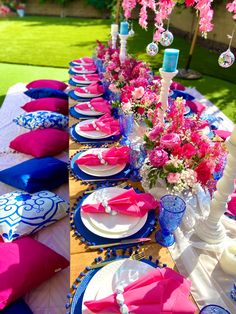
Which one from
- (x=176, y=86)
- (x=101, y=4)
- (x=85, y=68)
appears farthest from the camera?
(x=101, y=4)

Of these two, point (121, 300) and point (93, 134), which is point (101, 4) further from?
point (121, 300)

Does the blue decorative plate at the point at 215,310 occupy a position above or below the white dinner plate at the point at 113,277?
above

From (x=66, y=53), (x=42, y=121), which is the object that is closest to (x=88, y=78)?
(x=42, y=121)

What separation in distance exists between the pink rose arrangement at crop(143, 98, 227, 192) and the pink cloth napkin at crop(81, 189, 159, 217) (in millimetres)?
110

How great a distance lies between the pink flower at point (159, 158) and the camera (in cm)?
138

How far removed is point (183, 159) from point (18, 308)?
1.13 m

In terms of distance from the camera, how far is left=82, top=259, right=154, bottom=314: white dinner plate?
3.61 ft

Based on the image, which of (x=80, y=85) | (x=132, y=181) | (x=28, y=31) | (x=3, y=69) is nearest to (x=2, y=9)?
(x=28, y=31)

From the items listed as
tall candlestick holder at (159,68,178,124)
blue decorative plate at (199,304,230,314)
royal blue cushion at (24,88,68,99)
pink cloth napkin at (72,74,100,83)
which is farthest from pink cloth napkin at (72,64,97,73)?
blue decorative plate at (199,304,230,314)

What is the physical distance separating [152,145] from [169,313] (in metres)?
0.84

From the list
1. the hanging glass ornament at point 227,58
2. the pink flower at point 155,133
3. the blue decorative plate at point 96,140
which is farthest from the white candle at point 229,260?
the blue decorative plate at point 96,140

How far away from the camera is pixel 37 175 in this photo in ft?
7.31

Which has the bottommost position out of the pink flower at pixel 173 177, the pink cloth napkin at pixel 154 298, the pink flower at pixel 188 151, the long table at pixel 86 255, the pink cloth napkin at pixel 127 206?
the long table at pixel 86 255

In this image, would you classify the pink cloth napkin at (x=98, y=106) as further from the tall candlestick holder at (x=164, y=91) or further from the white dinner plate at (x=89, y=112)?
the tall candlestick holder at (x=164, y=91)
